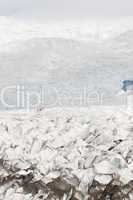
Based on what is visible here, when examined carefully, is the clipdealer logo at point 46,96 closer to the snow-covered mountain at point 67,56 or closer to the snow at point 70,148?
the snow-covered mountain at point 67,56

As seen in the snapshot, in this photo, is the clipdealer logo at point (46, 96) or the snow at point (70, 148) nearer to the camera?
the snow at point (70, 148)

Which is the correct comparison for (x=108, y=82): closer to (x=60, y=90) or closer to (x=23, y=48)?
(x=60, y=90)

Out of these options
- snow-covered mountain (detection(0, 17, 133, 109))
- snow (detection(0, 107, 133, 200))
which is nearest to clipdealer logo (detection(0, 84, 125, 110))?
snow-covered mountain (detection(0, 17, 133, 109))

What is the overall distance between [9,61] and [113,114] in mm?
31010

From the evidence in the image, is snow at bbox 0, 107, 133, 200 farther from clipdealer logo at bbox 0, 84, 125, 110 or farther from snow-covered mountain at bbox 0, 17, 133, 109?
snow-covered mountain at bbox 0, 17, 133, 109

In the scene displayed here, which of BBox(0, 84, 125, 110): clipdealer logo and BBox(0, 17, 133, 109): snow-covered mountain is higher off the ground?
BBox(0, 17, 133, 109): snow-covered mountain

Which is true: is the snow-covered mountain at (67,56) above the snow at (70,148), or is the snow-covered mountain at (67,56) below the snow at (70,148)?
above

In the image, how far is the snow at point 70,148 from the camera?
17.6 ft

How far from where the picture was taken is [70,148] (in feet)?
19.8

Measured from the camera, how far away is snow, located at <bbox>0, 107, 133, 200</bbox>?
5.37 metres

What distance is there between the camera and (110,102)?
72.0ft

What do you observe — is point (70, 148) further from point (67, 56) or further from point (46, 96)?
point (67, 56)

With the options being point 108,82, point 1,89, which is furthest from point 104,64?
point 1,89

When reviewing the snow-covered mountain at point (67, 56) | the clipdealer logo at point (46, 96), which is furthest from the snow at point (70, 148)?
the snow-covered mountain at point (67, 56)
